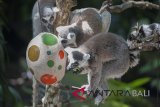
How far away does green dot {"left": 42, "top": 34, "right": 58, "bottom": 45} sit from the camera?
32.5 inches

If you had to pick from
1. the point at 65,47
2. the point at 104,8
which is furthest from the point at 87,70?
the point at 104,8

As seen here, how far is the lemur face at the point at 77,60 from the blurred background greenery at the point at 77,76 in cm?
8

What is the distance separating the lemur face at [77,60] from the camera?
791mm

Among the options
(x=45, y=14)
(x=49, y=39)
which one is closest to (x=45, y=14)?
(x=45, y=14)

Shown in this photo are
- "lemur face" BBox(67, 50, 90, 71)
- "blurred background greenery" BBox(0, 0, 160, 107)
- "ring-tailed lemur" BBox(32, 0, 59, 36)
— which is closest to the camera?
"lemur face" BBox(67, 50, 90, 71)

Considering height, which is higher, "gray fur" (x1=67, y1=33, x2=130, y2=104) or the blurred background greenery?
"gray fur" (x1=67, y1=33, x2=130, y2=104)

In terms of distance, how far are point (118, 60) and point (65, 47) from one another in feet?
0.39

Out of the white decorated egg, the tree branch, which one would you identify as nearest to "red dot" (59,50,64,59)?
the white decorated egg

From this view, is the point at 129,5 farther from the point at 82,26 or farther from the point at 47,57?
the point at 47,57

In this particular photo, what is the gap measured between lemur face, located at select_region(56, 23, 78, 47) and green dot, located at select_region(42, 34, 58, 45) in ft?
0.05

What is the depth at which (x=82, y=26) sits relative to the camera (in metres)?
0.89

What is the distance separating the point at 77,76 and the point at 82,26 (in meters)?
0.11

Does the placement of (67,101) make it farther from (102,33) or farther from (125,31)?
(125,31)

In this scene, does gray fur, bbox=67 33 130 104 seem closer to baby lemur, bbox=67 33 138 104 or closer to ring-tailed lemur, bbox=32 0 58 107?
baby lemur, bbox=67 33 138 104
